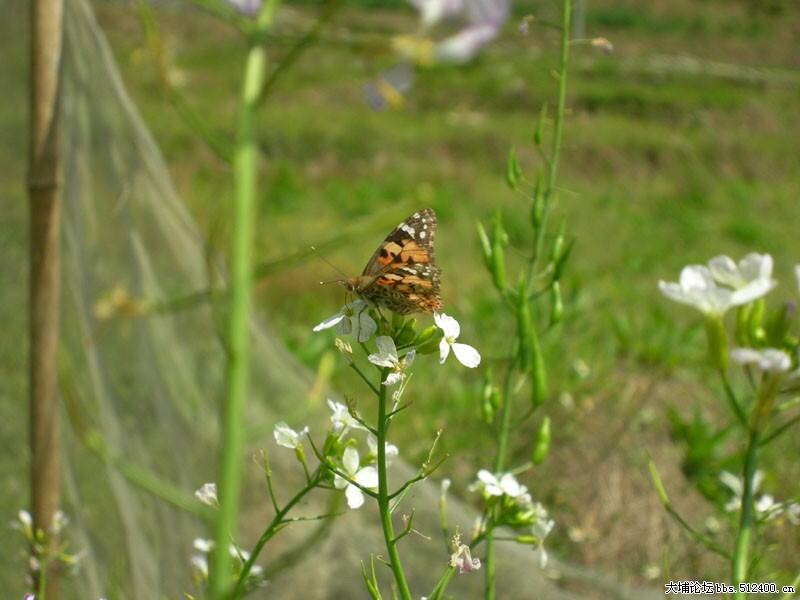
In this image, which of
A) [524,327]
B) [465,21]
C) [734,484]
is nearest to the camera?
[465,21]

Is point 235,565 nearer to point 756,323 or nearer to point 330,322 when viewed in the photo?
point 330,322

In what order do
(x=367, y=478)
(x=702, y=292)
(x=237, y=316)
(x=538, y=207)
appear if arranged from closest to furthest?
(x=237, y=316) < (x=702, y=292) < (x=367, y=478) < (x=538, y=207)

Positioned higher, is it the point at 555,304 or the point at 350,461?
the point at 555,304

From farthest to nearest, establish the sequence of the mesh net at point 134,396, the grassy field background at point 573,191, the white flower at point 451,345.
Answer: the grassy field background at point 573,191
the mesh net at point 134,396
the white flower at point 451,345

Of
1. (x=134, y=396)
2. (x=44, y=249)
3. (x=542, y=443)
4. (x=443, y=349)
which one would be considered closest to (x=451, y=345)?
(x=443, y=349)

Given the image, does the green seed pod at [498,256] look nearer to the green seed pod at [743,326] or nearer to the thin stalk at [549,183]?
the thin stalk at [549,183]

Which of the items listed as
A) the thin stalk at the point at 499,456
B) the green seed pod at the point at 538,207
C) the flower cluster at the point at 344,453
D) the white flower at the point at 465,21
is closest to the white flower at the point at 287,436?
the flower cluster at the point at 344,453

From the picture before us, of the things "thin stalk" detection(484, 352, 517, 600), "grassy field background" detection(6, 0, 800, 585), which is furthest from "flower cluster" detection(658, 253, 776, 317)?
"thin stalk" detection(484, 352, 517, 600)
